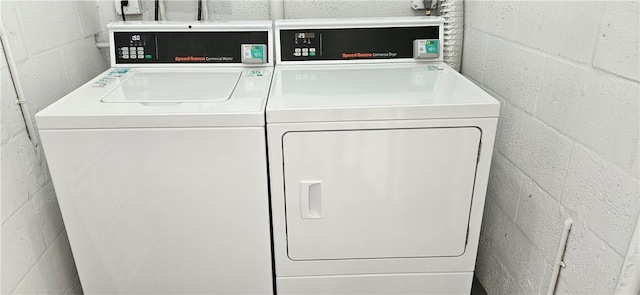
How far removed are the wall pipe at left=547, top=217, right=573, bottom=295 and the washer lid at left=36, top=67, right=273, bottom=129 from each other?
88cm

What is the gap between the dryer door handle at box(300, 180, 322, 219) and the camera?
1.27 m

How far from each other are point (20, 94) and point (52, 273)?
59cm

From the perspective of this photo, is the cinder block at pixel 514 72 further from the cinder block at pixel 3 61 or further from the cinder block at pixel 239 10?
the cinder block at pixel 3 61

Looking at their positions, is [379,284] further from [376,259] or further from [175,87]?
[175,87]

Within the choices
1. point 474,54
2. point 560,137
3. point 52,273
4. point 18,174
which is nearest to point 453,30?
point 474,54

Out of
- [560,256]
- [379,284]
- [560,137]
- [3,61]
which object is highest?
[3,61]

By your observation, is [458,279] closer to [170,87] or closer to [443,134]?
[443,134]

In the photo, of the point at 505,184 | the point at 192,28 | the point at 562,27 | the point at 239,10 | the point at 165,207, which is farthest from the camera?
the point at 239,10

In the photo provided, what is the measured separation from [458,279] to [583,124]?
64 centimetres

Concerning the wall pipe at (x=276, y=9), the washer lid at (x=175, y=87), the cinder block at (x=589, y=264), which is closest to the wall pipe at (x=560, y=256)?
the cinder block at (x=589, y=264)

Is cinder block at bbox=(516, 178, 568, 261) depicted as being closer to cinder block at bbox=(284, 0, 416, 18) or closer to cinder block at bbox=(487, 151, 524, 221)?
cinder block at bbox=(487, 151, 524, 221)

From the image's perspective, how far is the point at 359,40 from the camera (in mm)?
1688

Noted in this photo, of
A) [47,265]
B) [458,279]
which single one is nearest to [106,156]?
[47,265]

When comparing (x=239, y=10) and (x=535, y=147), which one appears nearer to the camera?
(x=535, y=147)
